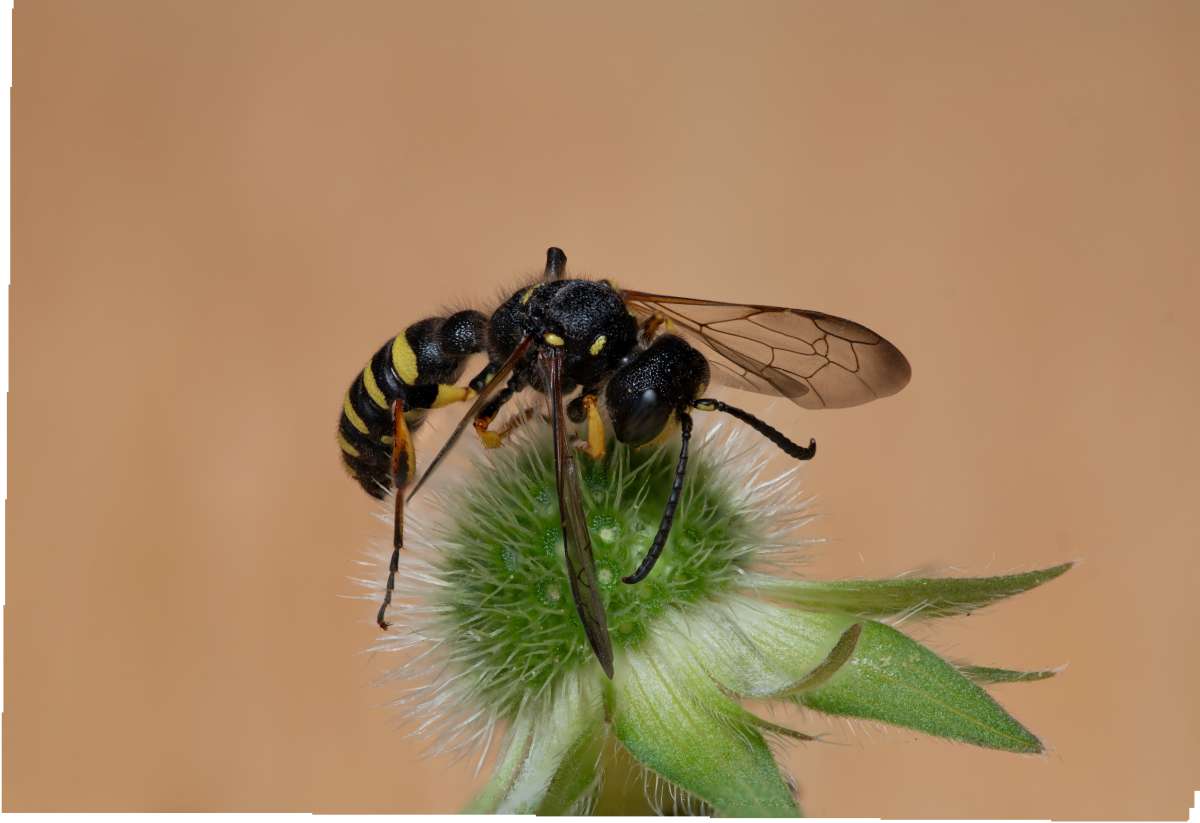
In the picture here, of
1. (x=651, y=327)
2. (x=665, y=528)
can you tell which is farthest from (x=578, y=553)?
(x=651, y=327)

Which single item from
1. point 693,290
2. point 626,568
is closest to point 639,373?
point 626,568

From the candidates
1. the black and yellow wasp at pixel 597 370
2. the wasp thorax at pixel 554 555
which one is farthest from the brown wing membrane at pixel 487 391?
the wasp thorax at pixel 554 555

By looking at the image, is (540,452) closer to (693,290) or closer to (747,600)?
(747,600)

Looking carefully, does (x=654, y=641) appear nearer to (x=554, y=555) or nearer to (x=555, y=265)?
(x=554, y=555)

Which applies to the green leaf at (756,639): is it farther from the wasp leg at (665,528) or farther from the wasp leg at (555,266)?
the wasp leg at (555,266)

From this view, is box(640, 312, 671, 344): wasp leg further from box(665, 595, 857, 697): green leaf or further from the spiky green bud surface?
box(665, 595, 857, 697): green leaf

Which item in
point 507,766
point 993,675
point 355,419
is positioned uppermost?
point 355,419

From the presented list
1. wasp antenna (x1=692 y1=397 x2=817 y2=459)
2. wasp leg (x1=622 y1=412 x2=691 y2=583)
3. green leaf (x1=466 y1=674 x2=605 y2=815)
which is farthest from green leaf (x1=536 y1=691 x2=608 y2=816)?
wasp antenna (x1=692 y1=397 x2=817 y2=459)
